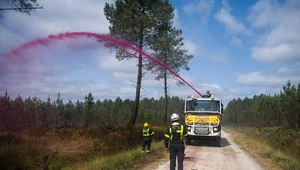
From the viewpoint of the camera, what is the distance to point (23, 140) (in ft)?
33.9

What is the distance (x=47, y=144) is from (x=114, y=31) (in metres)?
11.9

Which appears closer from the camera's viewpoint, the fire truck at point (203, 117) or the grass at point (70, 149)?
the grass at point (70, 149)

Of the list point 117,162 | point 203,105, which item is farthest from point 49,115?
point 117,162

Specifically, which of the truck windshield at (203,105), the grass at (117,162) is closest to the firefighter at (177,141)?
the grass at (117,162)

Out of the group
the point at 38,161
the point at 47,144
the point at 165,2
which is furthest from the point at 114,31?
the point at 38,161

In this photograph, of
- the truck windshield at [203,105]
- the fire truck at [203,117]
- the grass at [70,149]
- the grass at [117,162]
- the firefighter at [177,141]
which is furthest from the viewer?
the truck windshield at [203,105]

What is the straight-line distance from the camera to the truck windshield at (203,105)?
731 inches

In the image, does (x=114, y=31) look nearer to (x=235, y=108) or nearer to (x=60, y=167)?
(x=60, y=167)

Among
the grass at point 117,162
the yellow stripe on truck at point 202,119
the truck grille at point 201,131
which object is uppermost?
the yellow stripe on truck at point 202,119

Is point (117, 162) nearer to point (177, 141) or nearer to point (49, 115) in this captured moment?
point (177, 141)

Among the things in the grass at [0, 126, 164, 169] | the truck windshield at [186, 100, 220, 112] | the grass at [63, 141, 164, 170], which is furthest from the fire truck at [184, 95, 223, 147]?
the grass at [63, 141, 164, 170]

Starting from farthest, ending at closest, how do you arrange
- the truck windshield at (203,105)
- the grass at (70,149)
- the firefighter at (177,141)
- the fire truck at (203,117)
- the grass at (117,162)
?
the truck windshield at (203,105), the fire truck at (203,117), the grass at (117,162), the firefighter at (177,141), the grass at (70,149)

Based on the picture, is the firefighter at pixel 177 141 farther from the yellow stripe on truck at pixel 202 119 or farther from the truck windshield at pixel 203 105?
the truck windshield at pixel 203 105

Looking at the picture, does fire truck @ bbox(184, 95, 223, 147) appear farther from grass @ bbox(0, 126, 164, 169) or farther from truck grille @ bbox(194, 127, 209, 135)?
grass @ bbox(0, 126, 164, 169)
